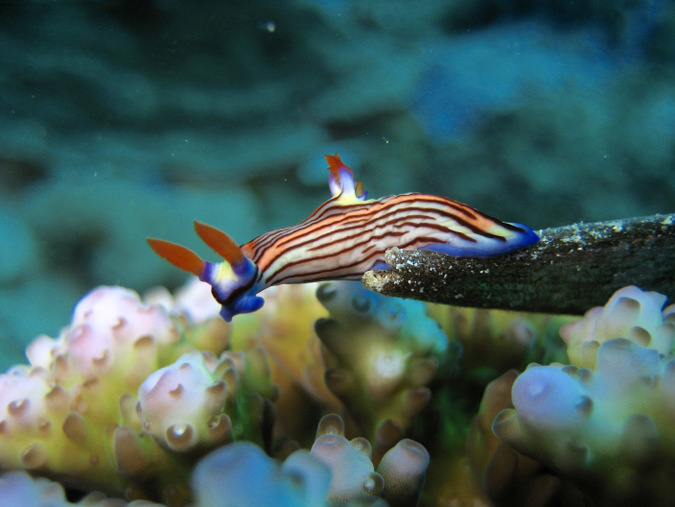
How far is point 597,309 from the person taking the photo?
137 cm

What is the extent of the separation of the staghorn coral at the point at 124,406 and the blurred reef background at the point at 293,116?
48.7 inches

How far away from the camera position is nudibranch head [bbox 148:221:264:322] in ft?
3.53

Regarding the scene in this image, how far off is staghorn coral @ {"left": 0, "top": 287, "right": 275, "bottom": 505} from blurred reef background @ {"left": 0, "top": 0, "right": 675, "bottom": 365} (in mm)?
1238

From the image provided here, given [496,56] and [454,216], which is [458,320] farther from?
[496,56]

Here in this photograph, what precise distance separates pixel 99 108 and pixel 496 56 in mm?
2271

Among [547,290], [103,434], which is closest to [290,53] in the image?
[547,290]

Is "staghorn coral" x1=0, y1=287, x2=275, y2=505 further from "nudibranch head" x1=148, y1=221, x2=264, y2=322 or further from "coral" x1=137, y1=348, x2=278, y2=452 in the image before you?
"nudibranch head" x1=148, y1=221, x2=264, y2=322

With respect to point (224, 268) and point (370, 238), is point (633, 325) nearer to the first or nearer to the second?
point (370, 238)

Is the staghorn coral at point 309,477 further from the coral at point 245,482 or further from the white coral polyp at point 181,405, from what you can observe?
the white coral polyp at point 181,405

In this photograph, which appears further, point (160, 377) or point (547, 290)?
point (547, 290)

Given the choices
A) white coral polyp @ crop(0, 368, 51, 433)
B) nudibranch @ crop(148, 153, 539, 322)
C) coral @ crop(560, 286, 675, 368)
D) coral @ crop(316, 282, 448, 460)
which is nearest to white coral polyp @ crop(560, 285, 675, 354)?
coral @ crop(560, 286, 675, 368)

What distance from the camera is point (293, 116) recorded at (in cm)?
269

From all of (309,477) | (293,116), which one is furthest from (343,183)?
(293,116)

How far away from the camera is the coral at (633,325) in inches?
44.6
